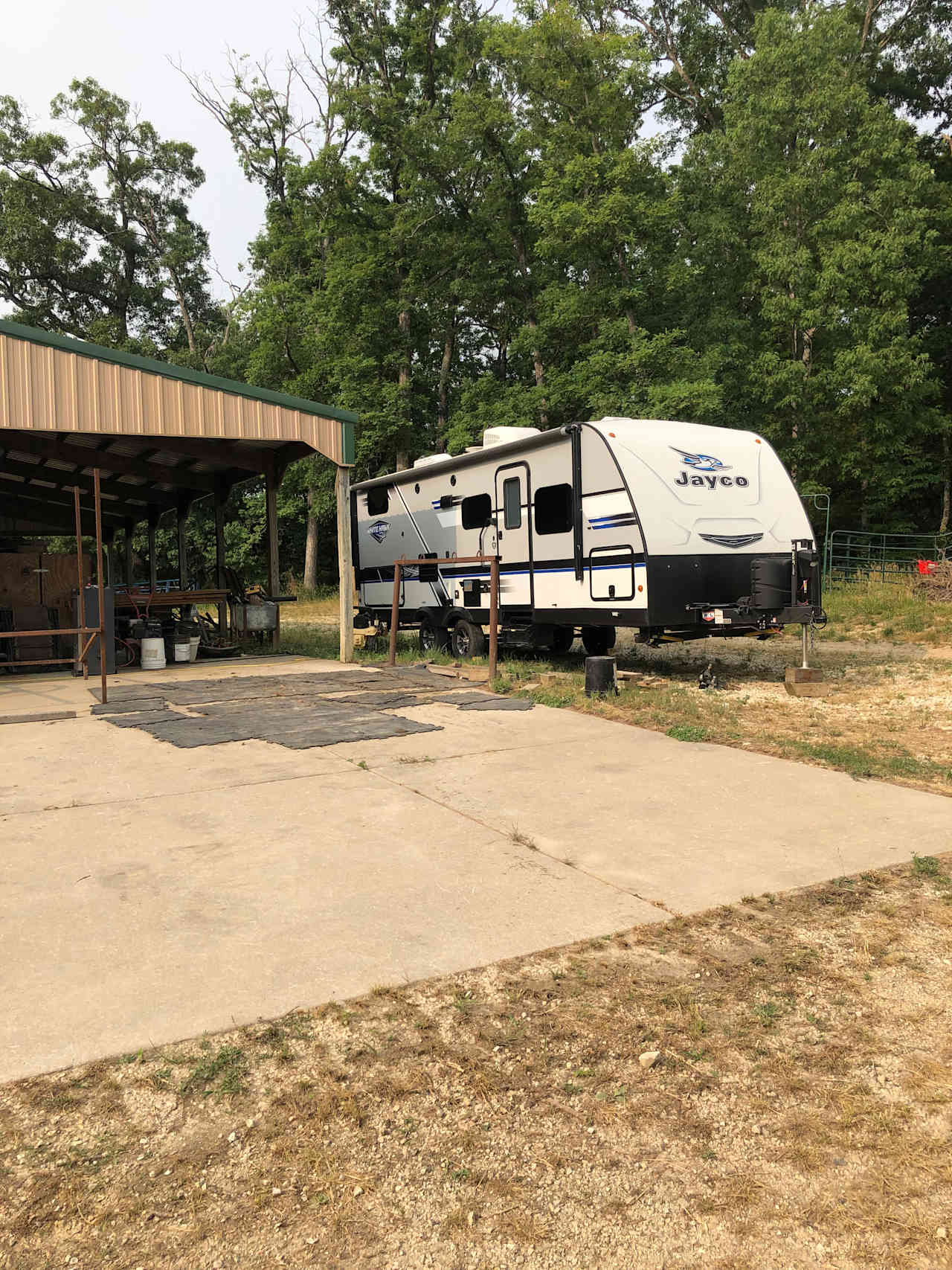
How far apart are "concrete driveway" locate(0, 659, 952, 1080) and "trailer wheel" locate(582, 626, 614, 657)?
483 cm

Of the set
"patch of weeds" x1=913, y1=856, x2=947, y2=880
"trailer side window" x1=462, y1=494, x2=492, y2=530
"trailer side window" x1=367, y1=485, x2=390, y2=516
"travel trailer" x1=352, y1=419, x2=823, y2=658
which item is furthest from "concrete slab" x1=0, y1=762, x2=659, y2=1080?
"trailer side window" x1=367, y1=485, x2=390, y2=516

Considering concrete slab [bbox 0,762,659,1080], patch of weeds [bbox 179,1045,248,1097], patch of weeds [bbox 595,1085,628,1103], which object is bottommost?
patch of weeds [bbox 595,1085,628,1103]

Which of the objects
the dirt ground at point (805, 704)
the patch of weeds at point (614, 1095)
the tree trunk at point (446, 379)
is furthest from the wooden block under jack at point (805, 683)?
the tree trunk at point (446, 379)

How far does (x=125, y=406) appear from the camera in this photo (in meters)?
12.4

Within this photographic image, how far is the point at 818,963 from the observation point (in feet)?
11.2

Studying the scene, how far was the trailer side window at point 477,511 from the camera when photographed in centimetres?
1273

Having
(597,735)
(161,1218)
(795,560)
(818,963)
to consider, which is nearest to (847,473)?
(795,560)

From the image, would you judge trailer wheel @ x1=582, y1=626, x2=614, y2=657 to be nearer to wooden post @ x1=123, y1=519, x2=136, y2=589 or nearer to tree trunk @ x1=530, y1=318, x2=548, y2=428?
wooden post @ x1=123, y1=519, x2=136, y2=589

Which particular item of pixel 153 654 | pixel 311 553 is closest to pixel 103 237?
pixel 311 553

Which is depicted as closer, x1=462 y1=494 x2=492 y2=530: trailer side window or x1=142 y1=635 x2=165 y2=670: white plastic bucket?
x1=462 y1=494 x2=492 y2=530: trailer side window

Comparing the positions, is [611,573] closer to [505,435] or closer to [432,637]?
[505,435]

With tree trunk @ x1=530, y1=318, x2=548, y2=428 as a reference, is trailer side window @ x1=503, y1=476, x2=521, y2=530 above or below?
below

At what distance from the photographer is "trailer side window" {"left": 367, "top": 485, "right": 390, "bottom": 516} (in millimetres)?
15789

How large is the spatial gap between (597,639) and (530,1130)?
34.2 ft
